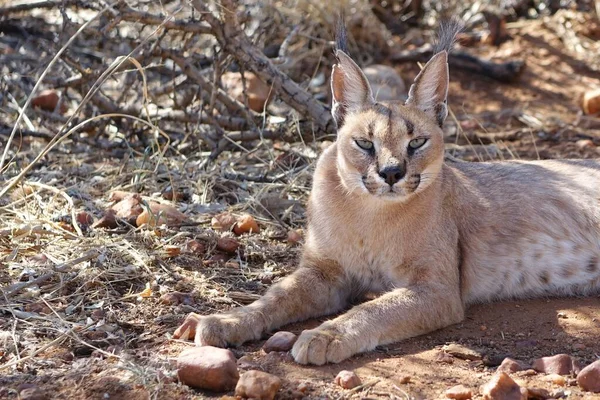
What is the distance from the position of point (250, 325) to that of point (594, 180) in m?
2.32

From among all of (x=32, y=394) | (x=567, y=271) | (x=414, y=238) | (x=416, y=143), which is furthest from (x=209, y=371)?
(x=567, y=271)

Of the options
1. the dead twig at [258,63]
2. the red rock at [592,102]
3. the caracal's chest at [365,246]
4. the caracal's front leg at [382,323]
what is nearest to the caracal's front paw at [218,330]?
the caracal's front leg at [382,323]

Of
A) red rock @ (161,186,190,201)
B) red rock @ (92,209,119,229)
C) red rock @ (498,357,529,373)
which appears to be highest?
red rock @ (92,209,119,229)

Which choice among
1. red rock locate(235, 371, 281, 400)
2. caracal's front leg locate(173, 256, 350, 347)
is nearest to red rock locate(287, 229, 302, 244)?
caracal's front leg locate(173, 256, 350, 347)

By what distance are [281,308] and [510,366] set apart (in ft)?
3.55

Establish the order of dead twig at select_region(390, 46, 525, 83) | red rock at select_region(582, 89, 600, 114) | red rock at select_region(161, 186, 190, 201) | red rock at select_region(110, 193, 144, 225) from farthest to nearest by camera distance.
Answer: dead twig at select_region(390, 46, 525, 83)
red rock at select_region(582, 89, 600, 114)
red rock at select_region(161, 186, 190, 201)
red rock at select_region(110, 193, 144, 225)

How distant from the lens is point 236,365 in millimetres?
3523

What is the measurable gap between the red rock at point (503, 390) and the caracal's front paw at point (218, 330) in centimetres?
110

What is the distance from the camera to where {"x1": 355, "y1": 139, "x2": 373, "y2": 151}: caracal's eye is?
419 centimetres

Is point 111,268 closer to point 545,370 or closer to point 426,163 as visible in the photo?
point 426,163

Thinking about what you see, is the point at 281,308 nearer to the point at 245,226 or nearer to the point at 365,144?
the point at 365,144

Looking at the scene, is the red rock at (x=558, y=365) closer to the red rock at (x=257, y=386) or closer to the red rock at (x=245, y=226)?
the red rock at (x=257, y=386)

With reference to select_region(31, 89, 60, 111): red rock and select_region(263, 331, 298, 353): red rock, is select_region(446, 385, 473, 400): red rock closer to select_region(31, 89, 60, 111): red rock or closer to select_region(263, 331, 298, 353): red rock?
select_region(263, 331, 298, 353): red rock

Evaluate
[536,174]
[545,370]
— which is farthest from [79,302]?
[536,174]
